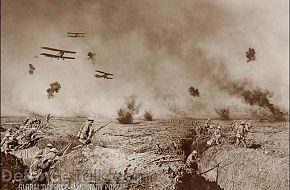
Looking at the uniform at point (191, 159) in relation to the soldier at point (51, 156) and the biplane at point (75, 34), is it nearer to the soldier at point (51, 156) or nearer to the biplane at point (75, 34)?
the soldier at point (51, 156)

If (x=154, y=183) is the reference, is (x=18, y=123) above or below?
above

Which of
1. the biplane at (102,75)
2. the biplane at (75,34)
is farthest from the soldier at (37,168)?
the biplane at (75,34)

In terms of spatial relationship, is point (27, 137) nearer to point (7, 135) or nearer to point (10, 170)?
point (7, 135)

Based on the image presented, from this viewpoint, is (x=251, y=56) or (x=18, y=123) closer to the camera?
(x=251, y=56)

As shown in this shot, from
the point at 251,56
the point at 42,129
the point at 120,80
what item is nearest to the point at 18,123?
the point at 42,129

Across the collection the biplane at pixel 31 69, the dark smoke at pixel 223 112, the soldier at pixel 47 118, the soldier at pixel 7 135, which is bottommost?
the soldier at pixel 7 135

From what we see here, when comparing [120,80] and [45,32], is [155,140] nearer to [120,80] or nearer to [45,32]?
[120,80]

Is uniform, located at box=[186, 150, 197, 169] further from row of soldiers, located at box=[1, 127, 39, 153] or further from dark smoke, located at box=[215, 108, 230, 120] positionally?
row of soldiers, located at box=[1, 127, 39, 153]
